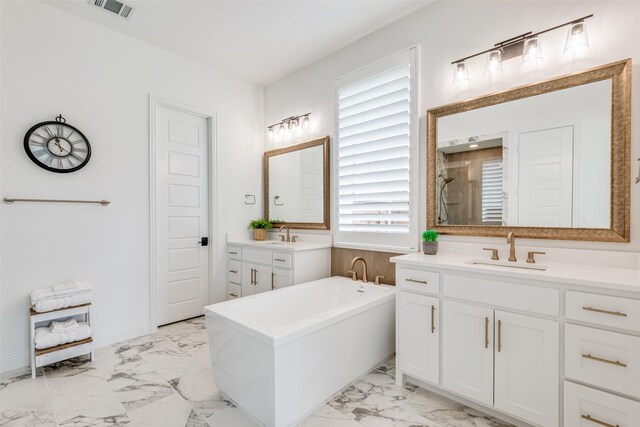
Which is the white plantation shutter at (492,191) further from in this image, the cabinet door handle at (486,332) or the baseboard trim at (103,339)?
the baseboard trim at (103,339)

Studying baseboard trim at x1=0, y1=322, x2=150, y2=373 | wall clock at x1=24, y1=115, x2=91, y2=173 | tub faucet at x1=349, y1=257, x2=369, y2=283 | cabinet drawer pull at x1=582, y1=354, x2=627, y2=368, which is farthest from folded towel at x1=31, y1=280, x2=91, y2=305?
cabinet drawer pull at x1=582, y1=354, x2=627, y2=368

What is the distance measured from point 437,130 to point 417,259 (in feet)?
3.69

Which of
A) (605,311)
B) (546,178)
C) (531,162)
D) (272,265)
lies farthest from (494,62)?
(272,265)

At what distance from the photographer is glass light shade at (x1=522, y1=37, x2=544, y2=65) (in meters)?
2.07

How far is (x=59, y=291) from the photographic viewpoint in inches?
97.6

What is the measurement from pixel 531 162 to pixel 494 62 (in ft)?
2.58

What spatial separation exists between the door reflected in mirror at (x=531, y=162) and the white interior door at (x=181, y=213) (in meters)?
2.75

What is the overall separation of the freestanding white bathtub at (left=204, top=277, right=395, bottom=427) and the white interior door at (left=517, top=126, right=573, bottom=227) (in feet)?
3.98

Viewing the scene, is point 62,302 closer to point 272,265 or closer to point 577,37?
point 272,265

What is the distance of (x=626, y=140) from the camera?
5.86ft

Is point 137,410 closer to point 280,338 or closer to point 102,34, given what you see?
point 280,338

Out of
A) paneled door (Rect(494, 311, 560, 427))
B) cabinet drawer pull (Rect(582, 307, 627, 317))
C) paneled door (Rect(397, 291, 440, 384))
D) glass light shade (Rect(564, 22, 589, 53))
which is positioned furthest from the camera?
paneled door (Rect(397, 291, 440, 384))

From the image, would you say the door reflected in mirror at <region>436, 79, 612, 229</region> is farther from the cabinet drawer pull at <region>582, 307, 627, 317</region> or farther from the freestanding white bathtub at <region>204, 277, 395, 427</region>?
the freestanding white bathtub at <region>204, 277, 395, 427</region>

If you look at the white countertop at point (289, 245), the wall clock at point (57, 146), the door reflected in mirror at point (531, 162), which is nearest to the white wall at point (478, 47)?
the door reflected in mirror at point (531, 162)
